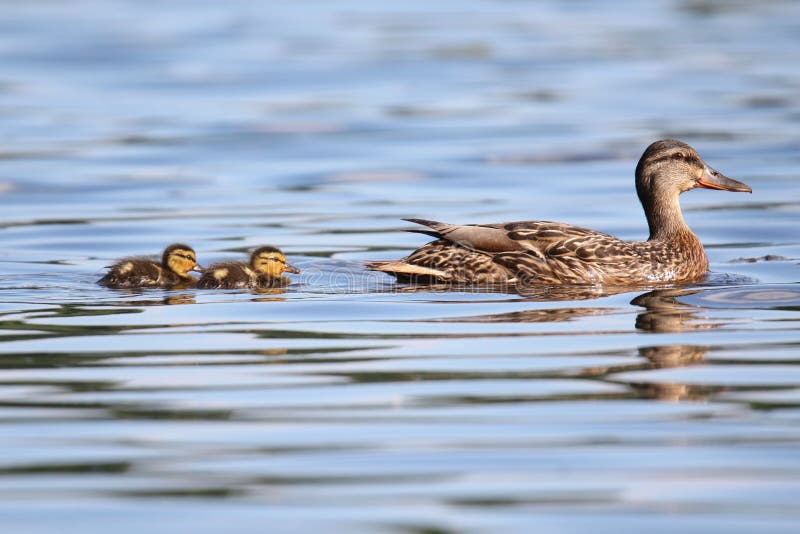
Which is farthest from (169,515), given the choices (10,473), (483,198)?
(483,198)

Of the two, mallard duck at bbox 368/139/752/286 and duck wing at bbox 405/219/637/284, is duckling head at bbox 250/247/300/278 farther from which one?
duck wing at bbox 405/219/637/284

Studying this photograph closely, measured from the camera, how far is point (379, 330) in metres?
7.70

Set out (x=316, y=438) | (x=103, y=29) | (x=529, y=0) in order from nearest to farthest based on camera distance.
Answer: (x=316, y=438) → (x=103, y=29) → (x=529, y=0)

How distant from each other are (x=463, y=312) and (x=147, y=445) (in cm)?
313

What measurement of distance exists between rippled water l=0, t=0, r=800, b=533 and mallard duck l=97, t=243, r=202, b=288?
177mm

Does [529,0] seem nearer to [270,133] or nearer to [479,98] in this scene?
[479,98]

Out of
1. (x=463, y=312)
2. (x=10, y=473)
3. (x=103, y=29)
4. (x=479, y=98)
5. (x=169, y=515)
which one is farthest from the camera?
(x=103, y=29)

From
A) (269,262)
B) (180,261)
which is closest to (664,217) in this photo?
(269,262)

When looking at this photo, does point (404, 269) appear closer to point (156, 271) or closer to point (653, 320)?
point (156, 271)

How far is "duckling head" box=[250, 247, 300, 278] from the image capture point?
9.33m

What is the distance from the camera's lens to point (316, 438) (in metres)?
5.47

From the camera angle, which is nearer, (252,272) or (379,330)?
(379,330)

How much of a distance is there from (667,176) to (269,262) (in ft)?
8.61

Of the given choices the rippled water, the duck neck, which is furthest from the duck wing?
the duck neck
